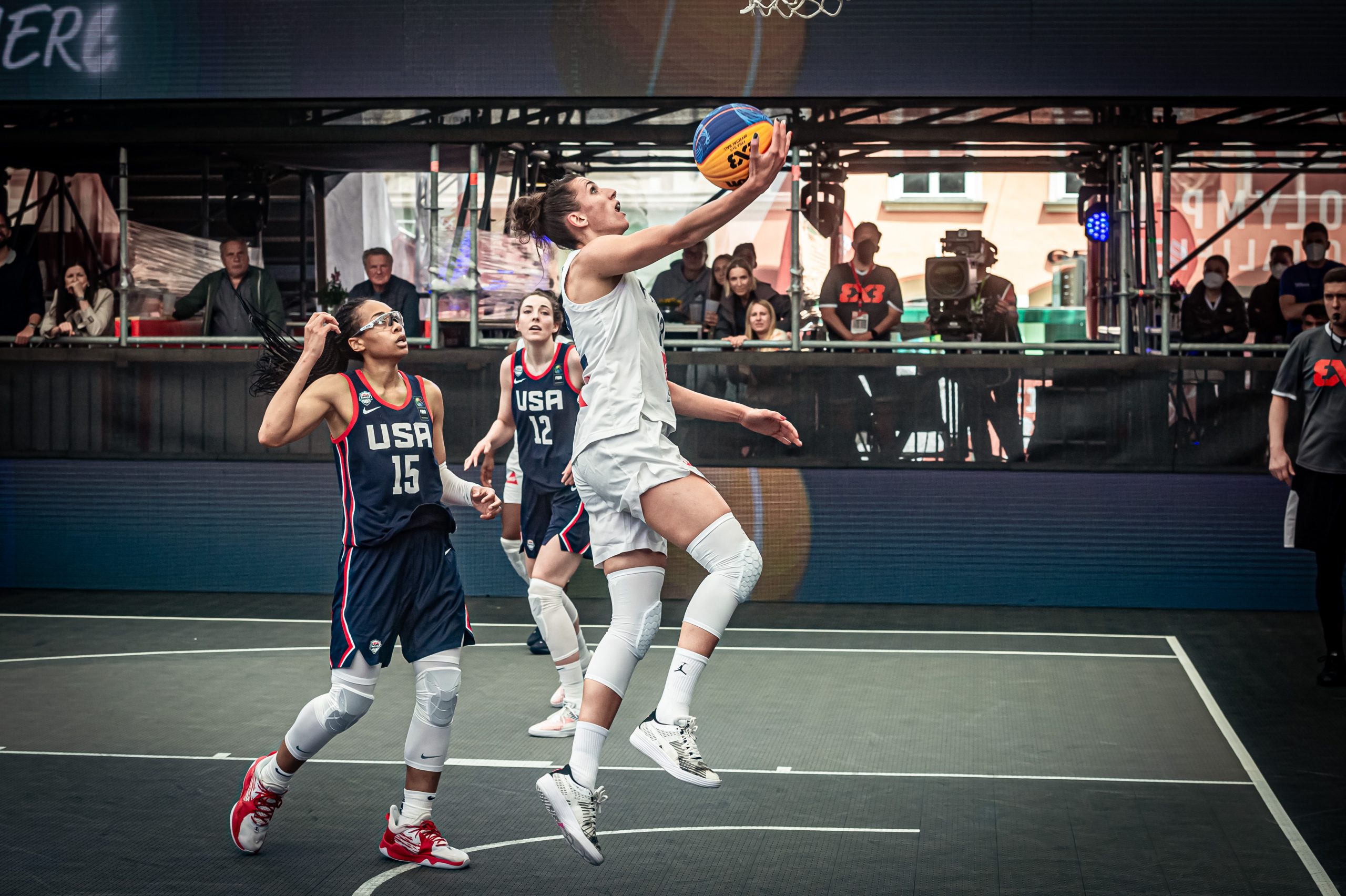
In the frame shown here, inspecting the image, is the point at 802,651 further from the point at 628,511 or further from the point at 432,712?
the point at 628,511

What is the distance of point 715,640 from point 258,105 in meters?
7.90

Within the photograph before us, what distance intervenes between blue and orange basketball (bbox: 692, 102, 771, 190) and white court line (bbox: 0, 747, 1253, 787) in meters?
2.72

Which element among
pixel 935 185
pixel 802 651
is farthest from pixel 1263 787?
pixel 935 185

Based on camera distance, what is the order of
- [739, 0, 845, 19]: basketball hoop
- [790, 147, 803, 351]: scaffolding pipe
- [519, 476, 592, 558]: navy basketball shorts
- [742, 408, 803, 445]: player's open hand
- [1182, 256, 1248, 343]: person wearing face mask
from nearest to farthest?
[742, 408, 803, 445]: player's open hand < [519, 476, 592, 558]: navy basketball shorts < [739, 0, 845, 19]: basketball hoop < [790, 147, 803, 351]: scaffolding pipe < [1182, 256, 1248, 343]: person wearing face mask

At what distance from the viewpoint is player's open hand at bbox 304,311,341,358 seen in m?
4.72

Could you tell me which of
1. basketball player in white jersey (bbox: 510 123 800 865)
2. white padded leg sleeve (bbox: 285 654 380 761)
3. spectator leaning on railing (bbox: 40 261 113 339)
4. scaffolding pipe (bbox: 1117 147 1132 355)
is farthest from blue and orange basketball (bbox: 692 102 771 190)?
spectator leaning on railing (bbox: 40 261 113 339)

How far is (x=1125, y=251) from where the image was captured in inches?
402

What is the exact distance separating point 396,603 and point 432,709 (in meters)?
0.39

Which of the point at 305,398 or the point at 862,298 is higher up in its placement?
the point at 862,298

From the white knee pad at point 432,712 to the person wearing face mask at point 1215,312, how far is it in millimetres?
7946

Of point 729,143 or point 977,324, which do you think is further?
point 977,324

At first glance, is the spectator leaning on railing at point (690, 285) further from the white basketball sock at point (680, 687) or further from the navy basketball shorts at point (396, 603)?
the white basketball sock at point (680, 687)

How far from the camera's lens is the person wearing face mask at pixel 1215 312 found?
432 inches

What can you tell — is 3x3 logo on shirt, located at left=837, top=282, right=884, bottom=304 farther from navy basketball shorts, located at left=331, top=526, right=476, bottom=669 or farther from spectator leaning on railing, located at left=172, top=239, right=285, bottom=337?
navy basketball shorts, located at left=331, top=526, right=476, bottom=669
